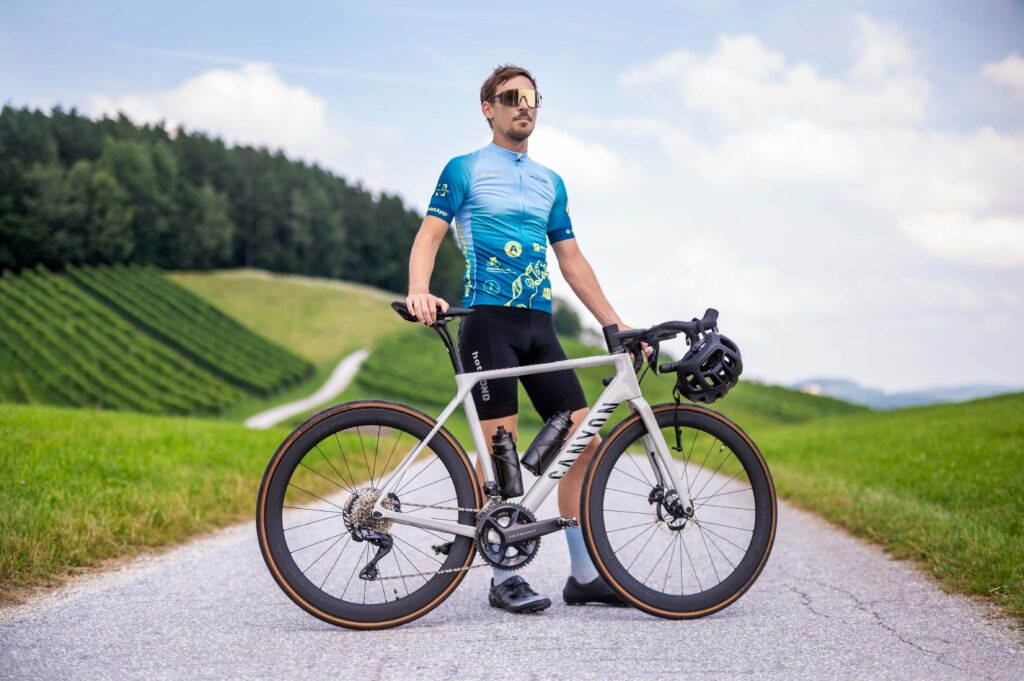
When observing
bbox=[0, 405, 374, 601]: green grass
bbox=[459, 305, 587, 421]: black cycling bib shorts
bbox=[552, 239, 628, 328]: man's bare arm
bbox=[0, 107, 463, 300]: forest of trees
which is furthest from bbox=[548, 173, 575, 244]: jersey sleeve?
bbox=[0, 107, 463, 300]: forest of trees

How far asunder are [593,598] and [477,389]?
115cm

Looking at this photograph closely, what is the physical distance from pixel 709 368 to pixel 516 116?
4.82 feet

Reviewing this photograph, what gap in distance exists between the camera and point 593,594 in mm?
4035

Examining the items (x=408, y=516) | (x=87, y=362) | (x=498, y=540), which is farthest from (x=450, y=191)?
(x=87, y=362)

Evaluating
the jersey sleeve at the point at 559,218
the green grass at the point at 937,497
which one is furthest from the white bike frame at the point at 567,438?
the green grass at the point at 937,497

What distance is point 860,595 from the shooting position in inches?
165

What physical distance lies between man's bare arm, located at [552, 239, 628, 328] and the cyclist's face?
2.00 feet

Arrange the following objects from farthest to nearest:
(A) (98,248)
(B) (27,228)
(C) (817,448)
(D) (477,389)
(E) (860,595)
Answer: (A) (98,248), (B) (27,228), (C) (817,448), (E) (860,595), (D) (477,389)

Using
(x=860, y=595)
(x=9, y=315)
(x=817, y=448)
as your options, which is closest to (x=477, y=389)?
(x=860, y=595)

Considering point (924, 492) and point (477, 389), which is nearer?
point (477, 389)

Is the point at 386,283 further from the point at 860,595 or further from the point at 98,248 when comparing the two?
the point at 860,595

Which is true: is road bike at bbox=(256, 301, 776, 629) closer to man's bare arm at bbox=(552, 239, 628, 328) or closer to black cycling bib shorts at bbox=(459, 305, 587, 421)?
black cycling bib shorts at bbox=(459, 305, 587, 421)

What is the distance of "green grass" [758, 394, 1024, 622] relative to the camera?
441 cm

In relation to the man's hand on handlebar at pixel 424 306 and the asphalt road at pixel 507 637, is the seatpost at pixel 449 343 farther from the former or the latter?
the asphalt road at pixel 507 637
